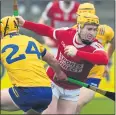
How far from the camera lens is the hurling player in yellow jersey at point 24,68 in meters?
7.38

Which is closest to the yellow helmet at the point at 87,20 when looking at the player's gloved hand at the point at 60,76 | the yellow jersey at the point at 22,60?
the player's gloved hand at the point at 60,76

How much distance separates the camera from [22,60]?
737cm

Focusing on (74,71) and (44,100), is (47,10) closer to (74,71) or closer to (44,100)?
(74,71)

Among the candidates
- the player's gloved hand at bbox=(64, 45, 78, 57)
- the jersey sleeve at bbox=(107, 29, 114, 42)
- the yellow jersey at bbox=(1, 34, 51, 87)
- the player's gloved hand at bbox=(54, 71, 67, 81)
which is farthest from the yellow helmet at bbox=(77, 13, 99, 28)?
the jersey sleeve at bbox=(107, 29, 114, 42)

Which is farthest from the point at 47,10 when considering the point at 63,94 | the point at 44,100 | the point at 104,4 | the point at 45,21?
the point at 44,100

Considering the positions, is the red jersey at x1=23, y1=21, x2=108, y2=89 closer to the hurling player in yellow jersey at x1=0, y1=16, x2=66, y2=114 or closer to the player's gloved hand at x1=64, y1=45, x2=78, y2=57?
the player's gloved hand at x1=64, y1=45, x2=78, y2=57

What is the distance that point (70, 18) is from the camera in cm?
1230

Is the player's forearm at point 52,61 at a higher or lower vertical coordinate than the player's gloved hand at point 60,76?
higher

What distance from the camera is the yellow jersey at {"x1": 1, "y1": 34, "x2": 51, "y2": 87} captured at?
7.37 meters

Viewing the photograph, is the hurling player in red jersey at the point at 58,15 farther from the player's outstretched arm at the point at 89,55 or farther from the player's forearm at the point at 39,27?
the player's outstretched arm at the point at 89,55

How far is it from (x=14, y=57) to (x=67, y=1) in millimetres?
4747

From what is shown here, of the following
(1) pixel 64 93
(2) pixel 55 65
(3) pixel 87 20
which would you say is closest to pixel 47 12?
(1) pixel 64 93

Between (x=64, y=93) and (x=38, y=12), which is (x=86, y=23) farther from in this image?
(x=38, y=12)

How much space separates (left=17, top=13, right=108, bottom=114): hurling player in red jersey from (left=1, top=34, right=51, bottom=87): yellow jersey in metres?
0.48
